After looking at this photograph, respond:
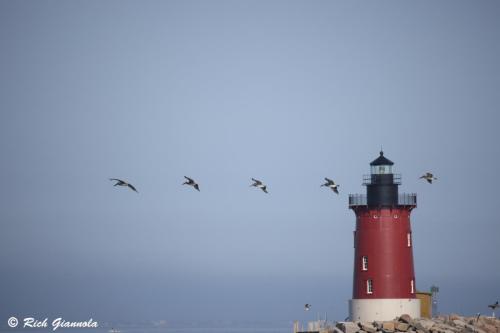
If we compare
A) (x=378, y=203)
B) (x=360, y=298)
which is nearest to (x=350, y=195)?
(x=378, y=203)

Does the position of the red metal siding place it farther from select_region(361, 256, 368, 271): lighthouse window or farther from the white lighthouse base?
the white lighthouse base

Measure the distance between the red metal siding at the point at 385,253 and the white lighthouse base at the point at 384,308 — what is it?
316 mm

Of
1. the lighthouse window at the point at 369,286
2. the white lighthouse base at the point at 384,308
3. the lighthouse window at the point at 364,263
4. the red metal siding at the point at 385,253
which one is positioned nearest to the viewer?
the white lighthouse base at the point at 384,308

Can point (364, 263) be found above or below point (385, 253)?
below

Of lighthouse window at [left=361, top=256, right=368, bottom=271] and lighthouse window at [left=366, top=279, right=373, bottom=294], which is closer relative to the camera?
lighthouse window at [left=366, top=279, right=373, bottom=294]

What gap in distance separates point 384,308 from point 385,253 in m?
3.47

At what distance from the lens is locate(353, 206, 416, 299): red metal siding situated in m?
73.4

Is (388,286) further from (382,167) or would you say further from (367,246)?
(382,167)

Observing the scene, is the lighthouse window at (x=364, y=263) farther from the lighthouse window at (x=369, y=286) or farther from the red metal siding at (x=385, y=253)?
the lighthouse window at (x=369, y=286)

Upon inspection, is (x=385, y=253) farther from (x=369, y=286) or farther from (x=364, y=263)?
(x=369, y=286)

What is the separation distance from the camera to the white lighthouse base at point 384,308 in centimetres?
7306

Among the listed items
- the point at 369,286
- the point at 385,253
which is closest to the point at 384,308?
the point at 369,286

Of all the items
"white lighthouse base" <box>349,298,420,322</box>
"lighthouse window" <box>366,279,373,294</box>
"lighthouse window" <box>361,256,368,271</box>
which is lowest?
"white lighthouse base" <box>349,298,420,322</box>

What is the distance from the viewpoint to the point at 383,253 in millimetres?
73688
